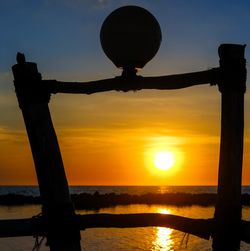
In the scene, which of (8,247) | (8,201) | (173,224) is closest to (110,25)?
(173,224)

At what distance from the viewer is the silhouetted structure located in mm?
4293

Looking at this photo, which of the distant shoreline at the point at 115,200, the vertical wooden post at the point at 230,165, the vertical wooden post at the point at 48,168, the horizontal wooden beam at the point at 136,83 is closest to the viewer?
the vertical wooden post at the point at 230,165

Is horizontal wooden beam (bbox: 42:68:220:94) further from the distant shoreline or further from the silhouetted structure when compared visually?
the distant shoreline

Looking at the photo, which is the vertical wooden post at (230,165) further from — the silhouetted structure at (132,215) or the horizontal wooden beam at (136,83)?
the horizontal wooden beam at (136,83)

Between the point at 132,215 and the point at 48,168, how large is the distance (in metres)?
0.82

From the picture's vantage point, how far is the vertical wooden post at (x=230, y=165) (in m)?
4.28

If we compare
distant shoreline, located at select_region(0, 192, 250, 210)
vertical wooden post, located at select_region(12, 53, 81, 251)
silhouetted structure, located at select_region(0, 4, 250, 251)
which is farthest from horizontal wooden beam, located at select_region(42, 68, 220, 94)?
distant shoreline, located at select_region(0, 192, 250, 210)

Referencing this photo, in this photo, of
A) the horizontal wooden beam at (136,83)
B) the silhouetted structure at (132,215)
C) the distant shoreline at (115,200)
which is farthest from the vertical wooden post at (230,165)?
the distant shoreline at (115,200)

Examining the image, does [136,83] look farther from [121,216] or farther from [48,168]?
[121,216]

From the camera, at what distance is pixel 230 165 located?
4281mm

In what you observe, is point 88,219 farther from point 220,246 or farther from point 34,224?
point 220,246

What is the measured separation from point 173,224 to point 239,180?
27.2 inches

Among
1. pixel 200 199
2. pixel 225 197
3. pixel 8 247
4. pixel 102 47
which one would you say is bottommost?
pixel 225 197

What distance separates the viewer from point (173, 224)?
180 inches
